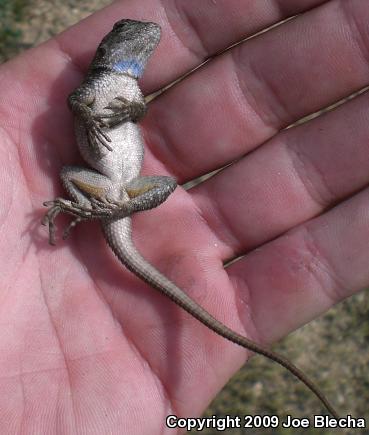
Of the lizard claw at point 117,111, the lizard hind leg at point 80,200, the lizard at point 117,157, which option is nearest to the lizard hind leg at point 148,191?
the lizard at point 117,157

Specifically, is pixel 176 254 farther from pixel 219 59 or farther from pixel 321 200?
pixel 219 59

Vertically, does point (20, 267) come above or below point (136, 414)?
above

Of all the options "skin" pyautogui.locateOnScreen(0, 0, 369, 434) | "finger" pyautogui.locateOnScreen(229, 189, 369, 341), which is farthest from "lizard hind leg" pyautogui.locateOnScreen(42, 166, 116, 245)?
"finger" pyautogui.locateOnScreen(229, 189, 369, 341)

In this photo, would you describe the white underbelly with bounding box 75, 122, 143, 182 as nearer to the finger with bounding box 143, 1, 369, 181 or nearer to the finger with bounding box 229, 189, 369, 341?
the finger with bounding box 143, 1, 369, 181

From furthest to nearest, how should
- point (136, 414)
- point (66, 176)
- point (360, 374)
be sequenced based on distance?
point (360, 374)
point (66, 176)
point (136, 414)

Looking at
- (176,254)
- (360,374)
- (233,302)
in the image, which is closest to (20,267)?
(176,254)

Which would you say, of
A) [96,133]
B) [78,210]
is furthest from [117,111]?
[78,210]
